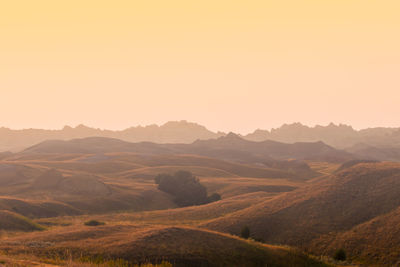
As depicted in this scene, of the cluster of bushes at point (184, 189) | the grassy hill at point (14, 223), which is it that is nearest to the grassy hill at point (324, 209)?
the grassy hill at point (14, 223)

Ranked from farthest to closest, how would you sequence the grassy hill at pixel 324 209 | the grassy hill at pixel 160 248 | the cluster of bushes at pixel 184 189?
the cluster of bushes at pixel 184 189, the grassy hill at pixel 324 209, the grassy hill at pixel 160 248

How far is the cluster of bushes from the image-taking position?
86.3m

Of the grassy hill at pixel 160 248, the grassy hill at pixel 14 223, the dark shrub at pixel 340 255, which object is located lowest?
the dark shrub at pixel 340 255

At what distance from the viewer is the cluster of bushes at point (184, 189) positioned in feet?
283

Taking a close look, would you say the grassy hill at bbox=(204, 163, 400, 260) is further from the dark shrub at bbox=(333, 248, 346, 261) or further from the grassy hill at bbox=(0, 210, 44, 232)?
the grassy hill at bbox=(0, 210, 44, 232)

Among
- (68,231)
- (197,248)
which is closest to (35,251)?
(68,231)

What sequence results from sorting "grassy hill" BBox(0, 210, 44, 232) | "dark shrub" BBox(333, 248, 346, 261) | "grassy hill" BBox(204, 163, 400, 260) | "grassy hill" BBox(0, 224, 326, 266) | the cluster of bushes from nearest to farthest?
1. "grassy hill" BBox(0, 224, 326, 266)
2. "dark shrub" BBox(333, 248, 346, 261)
3. "grassy hill" BBox(0, 210, 44, 232)
4. "grassy hill" BBox(204, 163, 400, 260)
5. the cluster of bushes

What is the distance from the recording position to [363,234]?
40.6m

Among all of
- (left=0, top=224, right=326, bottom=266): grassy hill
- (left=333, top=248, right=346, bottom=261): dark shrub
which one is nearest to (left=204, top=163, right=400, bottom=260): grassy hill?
(left=333, top=248, right=346, bottom=261): dark shrub

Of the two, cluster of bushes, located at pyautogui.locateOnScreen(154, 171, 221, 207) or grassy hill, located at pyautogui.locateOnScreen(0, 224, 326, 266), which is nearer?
grassy hill, located at pyautogui.locateOnScreen(0, 224, 326, 266)

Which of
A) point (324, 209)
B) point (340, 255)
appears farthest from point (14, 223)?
point (324, 209)

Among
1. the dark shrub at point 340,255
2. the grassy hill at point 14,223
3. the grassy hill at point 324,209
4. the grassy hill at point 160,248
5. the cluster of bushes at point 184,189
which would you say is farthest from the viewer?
the cluster of bushes at point 184,189

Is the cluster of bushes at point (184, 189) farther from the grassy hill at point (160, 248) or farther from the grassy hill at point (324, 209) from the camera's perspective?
the grassy hill at point (160, 248)

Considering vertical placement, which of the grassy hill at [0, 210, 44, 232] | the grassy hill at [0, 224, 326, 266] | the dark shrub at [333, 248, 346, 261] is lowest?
the dark shrub at [333, 248, 346, 261]
